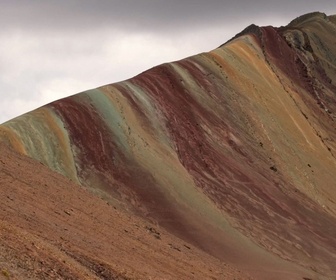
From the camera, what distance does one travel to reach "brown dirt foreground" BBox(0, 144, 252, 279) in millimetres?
23000

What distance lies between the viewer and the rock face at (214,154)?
46.7m

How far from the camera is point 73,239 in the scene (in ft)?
97.3

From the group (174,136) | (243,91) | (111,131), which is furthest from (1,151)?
(243,91)

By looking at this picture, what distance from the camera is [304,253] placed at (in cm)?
5300

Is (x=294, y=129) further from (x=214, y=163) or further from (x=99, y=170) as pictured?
(x=99, y=170)

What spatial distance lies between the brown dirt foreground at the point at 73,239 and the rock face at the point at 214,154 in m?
4.86

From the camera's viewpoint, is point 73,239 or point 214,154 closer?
point 73,239

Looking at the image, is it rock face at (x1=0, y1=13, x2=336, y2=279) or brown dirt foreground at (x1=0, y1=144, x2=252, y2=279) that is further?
rock face at (x1=0, y1=13, x2=336, y2=279)

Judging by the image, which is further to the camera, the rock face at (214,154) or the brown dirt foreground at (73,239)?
the rock face at (214,154)

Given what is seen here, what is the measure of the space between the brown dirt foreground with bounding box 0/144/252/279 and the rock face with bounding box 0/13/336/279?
4.86 metres

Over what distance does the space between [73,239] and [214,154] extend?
3010 centimetres

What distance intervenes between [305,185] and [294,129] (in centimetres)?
983

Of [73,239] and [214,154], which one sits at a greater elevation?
[214,154]

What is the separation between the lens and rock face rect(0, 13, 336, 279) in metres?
46.7
